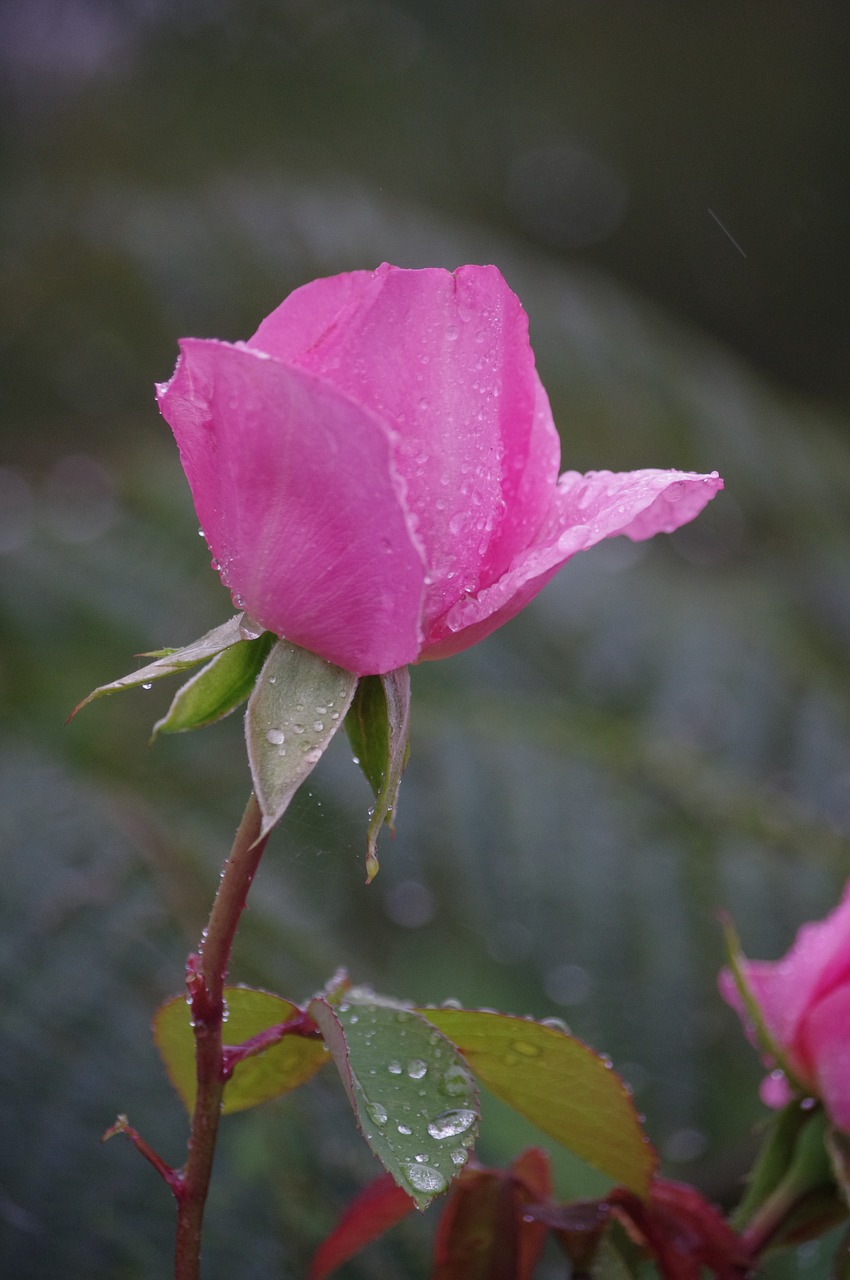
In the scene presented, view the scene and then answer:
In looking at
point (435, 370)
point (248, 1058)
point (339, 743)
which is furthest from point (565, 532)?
point (339, 743)

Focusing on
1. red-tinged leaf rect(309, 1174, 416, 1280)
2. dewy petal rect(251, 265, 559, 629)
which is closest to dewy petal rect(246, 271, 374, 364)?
dewy petal rect(251, 265, 559, 629)

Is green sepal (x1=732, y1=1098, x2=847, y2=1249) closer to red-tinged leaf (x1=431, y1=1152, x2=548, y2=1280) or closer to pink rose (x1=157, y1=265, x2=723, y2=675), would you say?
red-tinged leaf (x1=431, y1=1152, x2=548, y2=1280)

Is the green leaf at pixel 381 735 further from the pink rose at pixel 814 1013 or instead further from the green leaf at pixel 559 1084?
the pink rose at pixel 814 1013

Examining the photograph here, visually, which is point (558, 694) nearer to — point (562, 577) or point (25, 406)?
point (562, 577)

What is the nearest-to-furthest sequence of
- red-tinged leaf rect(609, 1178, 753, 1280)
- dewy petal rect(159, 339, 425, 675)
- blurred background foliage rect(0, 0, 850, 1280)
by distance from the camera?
dewy petal rect(159, 339, 425, 675) < red-tinged leaf rect(609, 1178, 753, 1280) < blurred background foliage rect(0, 0, 850, 1280)

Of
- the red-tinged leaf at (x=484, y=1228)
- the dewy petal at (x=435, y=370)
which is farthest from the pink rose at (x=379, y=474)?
the red-tinged leaf at (x=484, y=1228)

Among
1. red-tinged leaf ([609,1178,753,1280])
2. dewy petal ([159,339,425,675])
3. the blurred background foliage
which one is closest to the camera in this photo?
dewy petal ([159,339,425,675])

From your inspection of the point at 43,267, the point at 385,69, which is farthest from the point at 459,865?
the point at 385,69

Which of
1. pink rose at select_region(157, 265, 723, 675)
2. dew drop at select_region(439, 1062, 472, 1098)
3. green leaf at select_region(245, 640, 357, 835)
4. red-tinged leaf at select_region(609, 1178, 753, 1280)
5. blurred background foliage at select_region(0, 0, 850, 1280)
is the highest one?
pink rose at select_region(157, 265, 723, 675)
